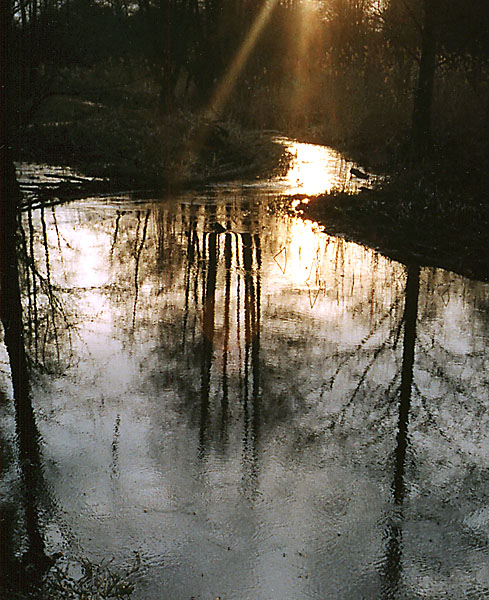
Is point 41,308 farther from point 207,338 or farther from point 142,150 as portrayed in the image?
point 142,150

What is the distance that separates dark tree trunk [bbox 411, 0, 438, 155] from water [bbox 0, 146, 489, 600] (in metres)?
8.97

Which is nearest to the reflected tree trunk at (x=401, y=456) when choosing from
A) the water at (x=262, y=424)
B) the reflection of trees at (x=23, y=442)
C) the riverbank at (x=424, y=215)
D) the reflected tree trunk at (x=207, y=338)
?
the water at (x=262, y=424)

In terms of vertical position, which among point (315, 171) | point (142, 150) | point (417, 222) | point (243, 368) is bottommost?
point (243, 368)

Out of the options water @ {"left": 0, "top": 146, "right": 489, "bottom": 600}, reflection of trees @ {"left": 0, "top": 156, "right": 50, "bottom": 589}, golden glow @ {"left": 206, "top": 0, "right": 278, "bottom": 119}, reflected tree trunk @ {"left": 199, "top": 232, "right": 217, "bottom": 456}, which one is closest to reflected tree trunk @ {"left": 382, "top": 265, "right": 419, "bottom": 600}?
water @ {"left": 0, "top": 146, "right": 489, "bottom": 600}

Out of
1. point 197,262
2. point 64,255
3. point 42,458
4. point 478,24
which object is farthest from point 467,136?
point 42,458

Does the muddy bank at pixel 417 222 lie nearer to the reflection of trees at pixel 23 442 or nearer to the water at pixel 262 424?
the water at pixel 262 424

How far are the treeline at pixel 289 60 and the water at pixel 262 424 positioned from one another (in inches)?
310

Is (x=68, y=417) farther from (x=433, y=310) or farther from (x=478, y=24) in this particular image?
(x=478, y=24)

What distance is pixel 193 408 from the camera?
651 cm

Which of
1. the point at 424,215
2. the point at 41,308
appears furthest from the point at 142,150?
the point at 41,308

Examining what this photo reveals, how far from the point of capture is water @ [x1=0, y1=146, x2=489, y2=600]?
4469mm

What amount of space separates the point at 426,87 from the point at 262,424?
51.6 ft

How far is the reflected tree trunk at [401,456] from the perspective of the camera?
432 cm

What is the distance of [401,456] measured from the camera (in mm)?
5781
